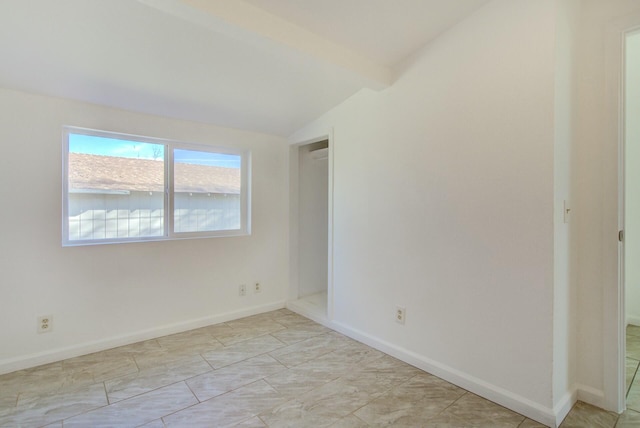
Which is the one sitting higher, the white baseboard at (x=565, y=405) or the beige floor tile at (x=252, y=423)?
the white baseboard at (x=565, y=405)

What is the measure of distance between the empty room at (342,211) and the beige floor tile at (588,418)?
0.04 feet

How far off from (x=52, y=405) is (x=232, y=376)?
1.03 meters

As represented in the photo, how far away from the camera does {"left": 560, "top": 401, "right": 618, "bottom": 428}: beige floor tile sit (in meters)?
A: 1.73

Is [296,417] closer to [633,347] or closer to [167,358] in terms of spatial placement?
[167,358]

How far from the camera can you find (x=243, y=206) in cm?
350

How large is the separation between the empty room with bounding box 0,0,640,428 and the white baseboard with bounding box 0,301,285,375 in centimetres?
2

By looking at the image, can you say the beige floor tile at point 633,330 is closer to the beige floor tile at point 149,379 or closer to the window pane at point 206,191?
the beige floor tile at point 149,379

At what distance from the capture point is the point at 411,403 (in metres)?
1.92

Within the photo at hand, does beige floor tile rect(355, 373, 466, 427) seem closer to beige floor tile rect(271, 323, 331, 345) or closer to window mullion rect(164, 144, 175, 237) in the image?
beige floor tile rect(271, 323, 331, 345)

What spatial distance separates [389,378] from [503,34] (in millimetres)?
2323

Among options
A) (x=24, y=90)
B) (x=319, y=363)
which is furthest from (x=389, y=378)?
(x=24, y=90)

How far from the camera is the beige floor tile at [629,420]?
1722 mm

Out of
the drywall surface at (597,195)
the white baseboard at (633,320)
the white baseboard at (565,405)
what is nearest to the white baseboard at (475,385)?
the white baseboard at (565,405)

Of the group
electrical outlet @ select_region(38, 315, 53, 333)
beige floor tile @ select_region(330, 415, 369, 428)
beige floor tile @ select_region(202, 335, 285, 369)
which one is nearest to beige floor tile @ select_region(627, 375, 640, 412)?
beige floor tile @ select_region(330, 415, 369, 428)
